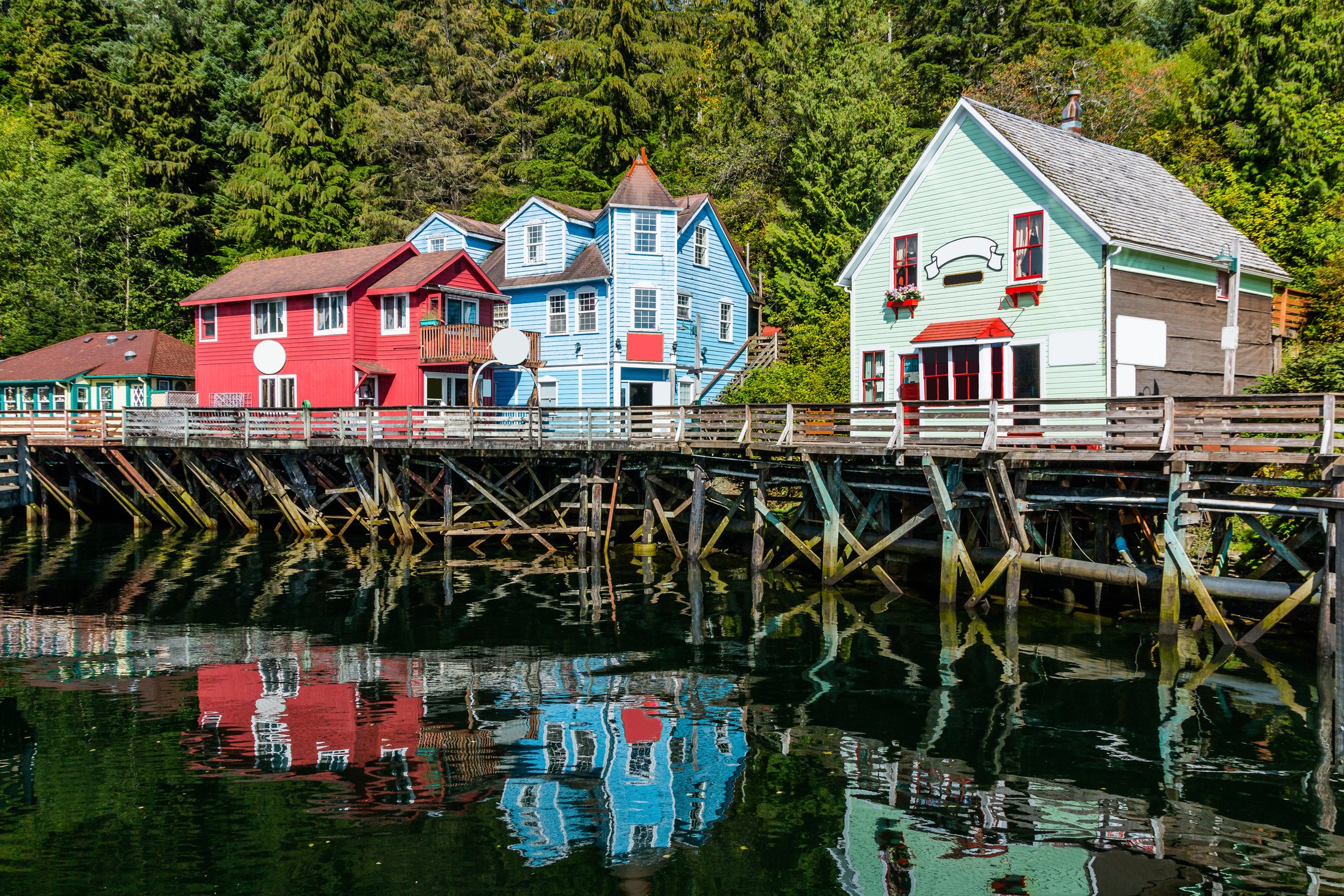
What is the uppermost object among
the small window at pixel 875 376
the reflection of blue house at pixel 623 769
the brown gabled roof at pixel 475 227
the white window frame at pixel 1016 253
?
the brown gabled roof at pixel 475 227

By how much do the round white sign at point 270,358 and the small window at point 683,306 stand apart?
559 inches

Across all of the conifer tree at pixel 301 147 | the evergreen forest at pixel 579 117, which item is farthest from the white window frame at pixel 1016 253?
the conifer tree at pixel 301 147

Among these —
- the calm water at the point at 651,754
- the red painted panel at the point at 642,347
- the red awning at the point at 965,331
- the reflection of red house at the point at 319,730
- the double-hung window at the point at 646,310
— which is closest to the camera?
the calm water at the point at 651,754

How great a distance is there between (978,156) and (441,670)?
17129mm

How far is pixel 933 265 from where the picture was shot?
2473 cm

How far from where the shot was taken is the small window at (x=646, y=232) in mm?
37000

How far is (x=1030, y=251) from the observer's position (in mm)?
22859

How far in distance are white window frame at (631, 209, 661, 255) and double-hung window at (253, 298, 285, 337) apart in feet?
42.7

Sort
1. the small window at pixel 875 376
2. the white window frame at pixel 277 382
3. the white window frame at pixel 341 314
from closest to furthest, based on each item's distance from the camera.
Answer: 1. the small window at pixel 875 376
2. the white window frame at pixel 341 314
3. the white window frame at pixel 277 382

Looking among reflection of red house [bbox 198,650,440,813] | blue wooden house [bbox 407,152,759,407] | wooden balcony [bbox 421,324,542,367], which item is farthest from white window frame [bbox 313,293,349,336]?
reflection of red house [bbox 198,650,440,813]

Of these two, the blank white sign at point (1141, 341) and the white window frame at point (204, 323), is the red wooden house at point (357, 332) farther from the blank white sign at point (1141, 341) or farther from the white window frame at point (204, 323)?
the blank white sign at point (1141, 341)

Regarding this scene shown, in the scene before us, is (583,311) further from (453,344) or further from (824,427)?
(824,427)

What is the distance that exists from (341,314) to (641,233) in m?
11.2

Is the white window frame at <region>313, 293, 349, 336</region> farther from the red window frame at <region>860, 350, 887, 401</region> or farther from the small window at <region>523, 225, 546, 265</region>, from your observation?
the red window frame at <region>860, 350, 887, 401</region>
